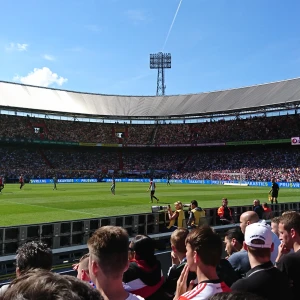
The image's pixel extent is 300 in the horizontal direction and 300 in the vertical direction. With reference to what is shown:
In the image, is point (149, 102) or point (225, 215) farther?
point (149, 102)

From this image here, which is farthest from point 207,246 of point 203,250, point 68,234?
point 68,234

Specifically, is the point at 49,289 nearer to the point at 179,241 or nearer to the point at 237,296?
the point at 237,296

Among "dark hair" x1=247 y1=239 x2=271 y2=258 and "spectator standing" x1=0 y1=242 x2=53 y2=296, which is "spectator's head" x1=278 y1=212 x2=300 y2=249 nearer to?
"dark hair" x1=247 y1=239 x2=271 y2=258

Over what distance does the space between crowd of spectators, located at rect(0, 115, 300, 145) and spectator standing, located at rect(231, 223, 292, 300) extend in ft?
212

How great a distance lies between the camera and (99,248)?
285 centimetres

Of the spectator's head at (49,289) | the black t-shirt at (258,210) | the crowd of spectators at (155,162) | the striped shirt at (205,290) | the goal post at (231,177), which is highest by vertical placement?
the crowd of spectators at (155,162)

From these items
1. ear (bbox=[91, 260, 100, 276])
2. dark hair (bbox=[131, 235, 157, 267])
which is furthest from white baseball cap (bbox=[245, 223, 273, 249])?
ear (bbox=[91, 260, 100, 276])

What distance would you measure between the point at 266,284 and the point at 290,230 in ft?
5.84

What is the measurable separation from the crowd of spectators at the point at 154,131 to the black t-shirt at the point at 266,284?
213ft

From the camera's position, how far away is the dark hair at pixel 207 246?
3.51m

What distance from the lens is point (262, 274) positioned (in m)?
3.38

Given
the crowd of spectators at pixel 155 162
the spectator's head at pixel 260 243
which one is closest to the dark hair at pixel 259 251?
the spectator's head at pixel 260 243

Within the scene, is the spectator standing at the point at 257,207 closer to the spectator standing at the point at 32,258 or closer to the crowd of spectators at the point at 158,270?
the crowd of spectators at the point at 158,270

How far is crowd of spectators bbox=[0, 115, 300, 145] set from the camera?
6775 centimetres
